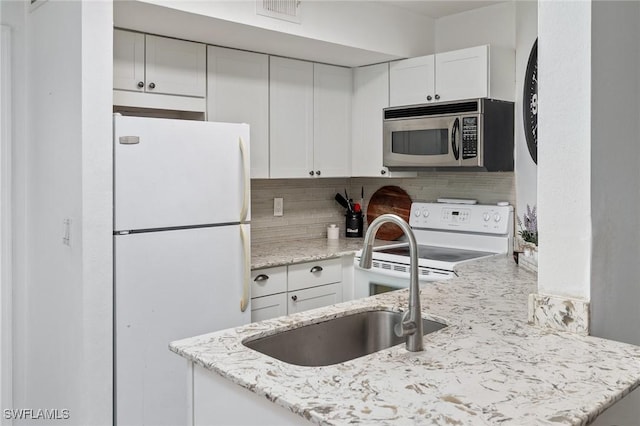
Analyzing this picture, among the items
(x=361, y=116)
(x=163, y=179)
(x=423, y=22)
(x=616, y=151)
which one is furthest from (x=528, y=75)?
(x=163, y=179)

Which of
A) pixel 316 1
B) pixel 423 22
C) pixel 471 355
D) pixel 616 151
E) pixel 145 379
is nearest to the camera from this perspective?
pixel 471 355

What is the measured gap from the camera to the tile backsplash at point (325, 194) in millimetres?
3699

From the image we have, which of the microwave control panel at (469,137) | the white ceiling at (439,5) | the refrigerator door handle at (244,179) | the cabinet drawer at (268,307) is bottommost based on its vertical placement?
the cabinet drawer at (268,307)

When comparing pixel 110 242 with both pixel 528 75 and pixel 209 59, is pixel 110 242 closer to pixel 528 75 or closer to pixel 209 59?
pixel 209 59

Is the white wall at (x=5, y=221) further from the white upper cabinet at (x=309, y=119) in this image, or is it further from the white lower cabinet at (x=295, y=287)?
the white upper cabinet at (x=309, y=119)

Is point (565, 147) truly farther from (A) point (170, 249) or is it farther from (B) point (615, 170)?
(A) point (170, 249)

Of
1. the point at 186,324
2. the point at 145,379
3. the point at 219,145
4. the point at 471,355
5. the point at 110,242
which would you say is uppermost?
the point at 219,145

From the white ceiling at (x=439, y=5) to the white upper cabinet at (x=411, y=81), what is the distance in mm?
331

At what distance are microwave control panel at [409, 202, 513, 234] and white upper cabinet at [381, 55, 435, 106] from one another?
735 mm

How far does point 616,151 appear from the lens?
158 cm

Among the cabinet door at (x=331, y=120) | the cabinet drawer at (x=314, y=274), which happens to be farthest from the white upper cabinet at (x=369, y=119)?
the cabinet drawer at (x=314, y=274)

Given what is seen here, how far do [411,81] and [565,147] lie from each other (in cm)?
224

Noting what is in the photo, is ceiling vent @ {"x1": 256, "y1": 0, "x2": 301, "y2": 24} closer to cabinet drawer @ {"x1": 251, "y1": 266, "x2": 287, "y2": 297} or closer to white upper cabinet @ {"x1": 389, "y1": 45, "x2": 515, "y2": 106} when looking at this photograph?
white upper cabinet @ {"x1": 389, "y1": 45, "x2": 515, "y2": 106}

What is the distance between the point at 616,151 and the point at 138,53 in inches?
89.8
